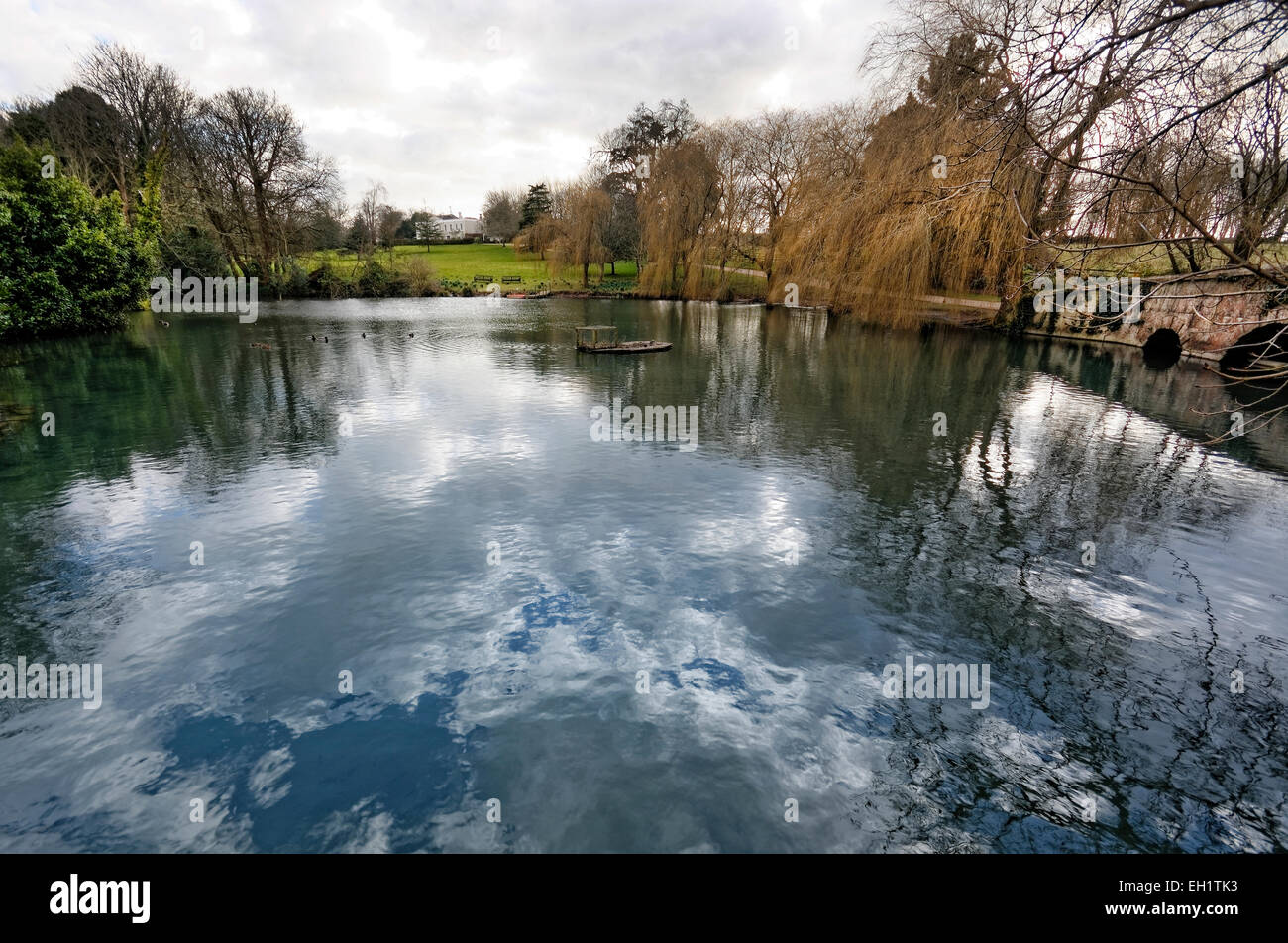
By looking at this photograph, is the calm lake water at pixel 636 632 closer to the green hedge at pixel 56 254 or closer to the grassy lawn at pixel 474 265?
the green hedge at pixel 56 254

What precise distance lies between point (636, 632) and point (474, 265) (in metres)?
75.4

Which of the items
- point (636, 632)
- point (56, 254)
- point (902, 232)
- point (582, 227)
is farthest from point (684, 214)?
point (636, 632)

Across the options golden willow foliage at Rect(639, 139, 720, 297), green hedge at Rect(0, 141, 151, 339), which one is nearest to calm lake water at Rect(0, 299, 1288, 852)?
green hedge at Rect(0, 141, 151, 339)

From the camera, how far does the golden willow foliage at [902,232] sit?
80.1 feet

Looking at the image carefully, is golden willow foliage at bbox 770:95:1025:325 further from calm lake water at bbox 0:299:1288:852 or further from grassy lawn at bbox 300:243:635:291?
grassy lawn at bbox 300:243:635:291

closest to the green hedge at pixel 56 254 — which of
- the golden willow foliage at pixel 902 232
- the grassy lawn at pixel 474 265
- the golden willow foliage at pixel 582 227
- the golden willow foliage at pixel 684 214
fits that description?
the grassy lawn at pixel 474 265

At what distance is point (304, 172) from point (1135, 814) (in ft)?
202

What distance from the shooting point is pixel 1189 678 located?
683cm

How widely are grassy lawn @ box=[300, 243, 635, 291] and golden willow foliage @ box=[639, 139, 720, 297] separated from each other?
1058 centimetres

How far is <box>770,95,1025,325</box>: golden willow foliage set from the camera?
2441 centimetres

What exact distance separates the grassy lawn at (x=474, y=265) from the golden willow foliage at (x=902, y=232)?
31909 mm

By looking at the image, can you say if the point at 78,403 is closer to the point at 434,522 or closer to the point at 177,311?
the point at 434,522

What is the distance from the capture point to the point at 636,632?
7.42m
